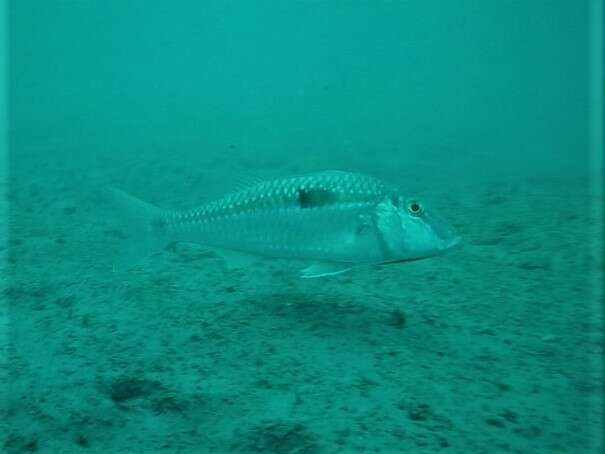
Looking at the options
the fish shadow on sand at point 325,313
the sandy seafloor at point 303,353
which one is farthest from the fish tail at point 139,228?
the fish shadow on sand at point 325,313

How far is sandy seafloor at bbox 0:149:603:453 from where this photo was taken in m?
2.23

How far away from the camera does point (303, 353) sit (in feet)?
9.53

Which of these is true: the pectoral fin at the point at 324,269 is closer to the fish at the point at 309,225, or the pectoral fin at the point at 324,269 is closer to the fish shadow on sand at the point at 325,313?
the fish at the point at 309,225

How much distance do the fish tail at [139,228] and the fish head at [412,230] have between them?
1.73 meters

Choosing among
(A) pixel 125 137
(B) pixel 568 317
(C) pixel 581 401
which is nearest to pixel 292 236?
(C) pixel 581 401

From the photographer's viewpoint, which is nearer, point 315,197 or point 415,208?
point 415,208

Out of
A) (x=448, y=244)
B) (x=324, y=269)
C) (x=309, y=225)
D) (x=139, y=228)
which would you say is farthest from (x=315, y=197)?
(x=139, y=228)

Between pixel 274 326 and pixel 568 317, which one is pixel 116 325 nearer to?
pixel 274 326

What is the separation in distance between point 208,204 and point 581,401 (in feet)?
8.94

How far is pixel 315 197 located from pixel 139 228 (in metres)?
1.46

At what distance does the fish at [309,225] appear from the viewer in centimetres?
296

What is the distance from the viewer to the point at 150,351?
2979 mm

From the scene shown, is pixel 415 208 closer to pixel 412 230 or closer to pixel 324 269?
pixel 412 230

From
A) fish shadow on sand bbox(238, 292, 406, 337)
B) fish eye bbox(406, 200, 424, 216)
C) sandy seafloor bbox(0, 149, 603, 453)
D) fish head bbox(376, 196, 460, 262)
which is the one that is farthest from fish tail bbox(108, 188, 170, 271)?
fish eye bbox(406, 200, 424, 216)
